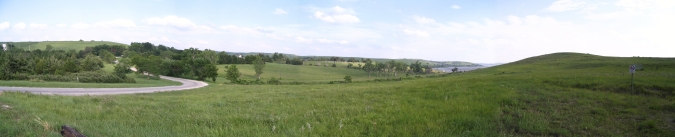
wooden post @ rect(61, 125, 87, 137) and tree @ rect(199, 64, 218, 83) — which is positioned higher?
wooden post @ rect(61, 125, 87, 137)

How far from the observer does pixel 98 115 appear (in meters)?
8.12

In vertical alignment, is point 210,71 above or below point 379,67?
above

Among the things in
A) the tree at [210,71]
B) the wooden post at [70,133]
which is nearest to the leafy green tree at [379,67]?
the tree at [210,71]

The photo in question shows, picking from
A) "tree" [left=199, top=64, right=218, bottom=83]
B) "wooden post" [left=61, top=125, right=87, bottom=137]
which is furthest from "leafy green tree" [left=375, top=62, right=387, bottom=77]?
"wooden post" [left=61, top=125, right=87, bottom=137]

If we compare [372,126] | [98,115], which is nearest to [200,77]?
[98,115]

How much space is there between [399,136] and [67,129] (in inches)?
240

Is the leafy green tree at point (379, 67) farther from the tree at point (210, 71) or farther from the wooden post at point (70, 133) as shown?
the wooden post at point (70, 133)

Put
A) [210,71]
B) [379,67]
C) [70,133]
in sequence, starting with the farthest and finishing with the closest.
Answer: [379,67], [210,71], [70,133]

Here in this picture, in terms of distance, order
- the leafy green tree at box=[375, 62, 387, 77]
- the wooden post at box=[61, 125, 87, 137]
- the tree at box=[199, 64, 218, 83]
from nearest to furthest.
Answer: the wooden post at box=[61, 125, 87, 137] < the tree at box=[199, 64, 218, 83] < the leafy green tree at box=[375, 62, 387, 77]

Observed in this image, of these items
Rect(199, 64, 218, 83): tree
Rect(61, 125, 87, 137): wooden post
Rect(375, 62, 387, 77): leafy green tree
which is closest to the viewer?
Rect(61, 125, 87, 137): wooden post

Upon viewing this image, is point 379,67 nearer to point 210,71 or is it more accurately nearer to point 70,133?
point 210,71

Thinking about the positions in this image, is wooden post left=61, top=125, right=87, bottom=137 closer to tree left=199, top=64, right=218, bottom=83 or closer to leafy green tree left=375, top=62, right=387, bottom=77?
tree left=199, top=64, right=218, bottom=83

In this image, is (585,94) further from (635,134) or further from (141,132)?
(141,132)

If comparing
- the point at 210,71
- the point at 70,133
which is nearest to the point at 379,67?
the point at 210,71
